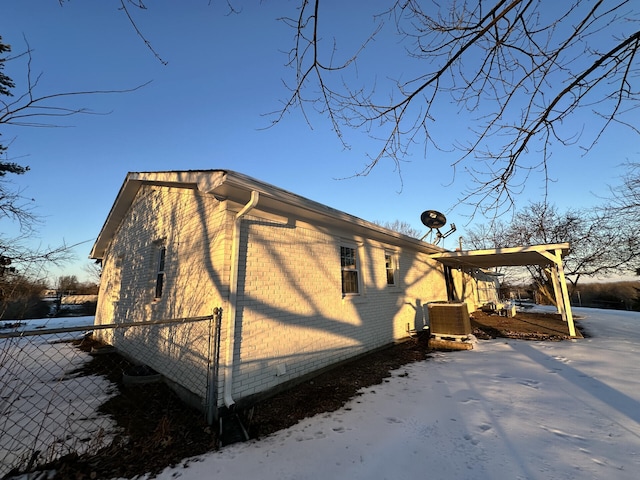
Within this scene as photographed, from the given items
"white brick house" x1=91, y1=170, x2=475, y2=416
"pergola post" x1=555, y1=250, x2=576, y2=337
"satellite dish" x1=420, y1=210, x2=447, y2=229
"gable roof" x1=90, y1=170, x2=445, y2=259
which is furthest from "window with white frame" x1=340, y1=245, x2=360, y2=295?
"pergola post" x1=555, y1=250, x2=576, y2=337

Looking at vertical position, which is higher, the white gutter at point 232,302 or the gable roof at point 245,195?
the gable roof at point 245,195

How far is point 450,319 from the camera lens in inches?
287

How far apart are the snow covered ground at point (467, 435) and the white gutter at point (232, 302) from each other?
81cm

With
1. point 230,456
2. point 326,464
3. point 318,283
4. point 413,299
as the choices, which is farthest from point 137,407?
point 413,299

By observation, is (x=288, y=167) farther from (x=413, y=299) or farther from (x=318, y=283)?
(x=413, y=299)

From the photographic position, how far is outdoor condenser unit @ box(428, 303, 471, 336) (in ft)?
23.3

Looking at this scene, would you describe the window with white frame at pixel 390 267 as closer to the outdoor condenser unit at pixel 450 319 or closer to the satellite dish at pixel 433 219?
the outdoor condenser unit at pixel 450 319

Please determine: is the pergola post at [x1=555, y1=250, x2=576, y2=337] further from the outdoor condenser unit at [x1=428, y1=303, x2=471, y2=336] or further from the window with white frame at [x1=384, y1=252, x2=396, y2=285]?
the window with white frame at [x1=384, y1=252, x2=396, y2=285]

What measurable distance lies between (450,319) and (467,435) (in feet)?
15.7

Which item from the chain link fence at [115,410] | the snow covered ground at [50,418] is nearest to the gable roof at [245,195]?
the chain link fence at [115,410]

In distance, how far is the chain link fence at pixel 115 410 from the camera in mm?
2715

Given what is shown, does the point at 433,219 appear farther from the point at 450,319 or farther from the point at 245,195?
the point at 245,195

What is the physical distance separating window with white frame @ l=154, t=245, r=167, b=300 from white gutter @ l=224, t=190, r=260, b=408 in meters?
2.71

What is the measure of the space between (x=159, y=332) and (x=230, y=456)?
11.7 ft
